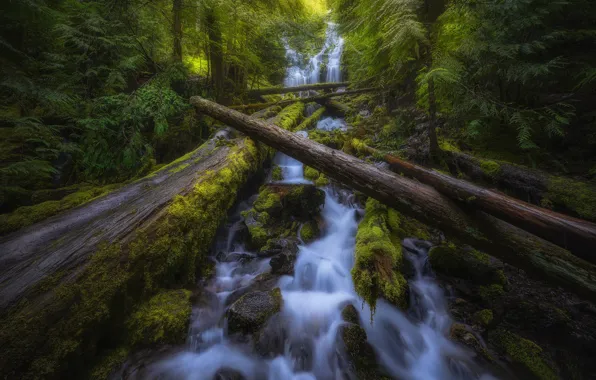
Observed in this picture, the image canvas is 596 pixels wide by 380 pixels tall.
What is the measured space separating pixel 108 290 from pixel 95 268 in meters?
0.26

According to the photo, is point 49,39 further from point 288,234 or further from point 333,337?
point 333,337

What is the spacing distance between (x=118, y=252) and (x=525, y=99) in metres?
6.88

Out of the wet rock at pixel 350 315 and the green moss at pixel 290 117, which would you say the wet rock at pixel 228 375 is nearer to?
the wet rock at pixel 350 315

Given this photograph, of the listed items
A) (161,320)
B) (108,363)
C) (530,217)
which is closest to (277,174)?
(161,320)

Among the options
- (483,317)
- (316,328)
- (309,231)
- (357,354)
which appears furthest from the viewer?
(309,231)

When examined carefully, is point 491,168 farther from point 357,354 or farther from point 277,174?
point 277,174

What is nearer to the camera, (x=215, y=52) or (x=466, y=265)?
(x=466, y=265)

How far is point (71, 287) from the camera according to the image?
2.16 m

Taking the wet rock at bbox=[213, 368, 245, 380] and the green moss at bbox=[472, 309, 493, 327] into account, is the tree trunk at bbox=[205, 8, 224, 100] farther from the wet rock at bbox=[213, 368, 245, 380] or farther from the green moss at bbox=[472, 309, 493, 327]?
the green moss at bbox=[472, 309, 493, 327]

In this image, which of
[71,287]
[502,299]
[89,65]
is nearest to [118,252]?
Result: [71,287]

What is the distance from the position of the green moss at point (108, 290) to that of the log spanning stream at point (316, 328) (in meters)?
0.67

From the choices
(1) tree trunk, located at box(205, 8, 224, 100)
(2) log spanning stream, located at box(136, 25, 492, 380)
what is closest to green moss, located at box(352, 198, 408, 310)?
(2) log spanning stream, located at box(136, 25, 492, 380)

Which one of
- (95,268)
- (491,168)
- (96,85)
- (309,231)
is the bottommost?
(309,231)

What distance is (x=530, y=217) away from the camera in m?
2.50
